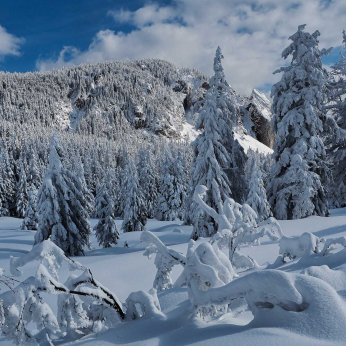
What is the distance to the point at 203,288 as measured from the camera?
8.45 ft

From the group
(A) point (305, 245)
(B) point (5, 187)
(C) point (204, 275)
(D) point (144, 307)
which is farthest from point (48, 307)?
(B) point (5, 187)

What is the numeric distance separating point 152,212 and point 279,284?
42.1 meters

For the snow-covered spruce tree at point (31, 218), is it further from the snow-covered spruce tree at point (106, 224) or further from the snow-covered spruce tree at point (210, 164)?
the snow-covered spruce tree at point (210, 164)

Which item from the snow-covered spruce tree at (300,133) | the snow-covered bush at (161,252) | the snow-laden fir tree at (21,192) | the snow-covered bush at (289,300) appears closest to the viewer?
the snow-covered bush at (289,300)

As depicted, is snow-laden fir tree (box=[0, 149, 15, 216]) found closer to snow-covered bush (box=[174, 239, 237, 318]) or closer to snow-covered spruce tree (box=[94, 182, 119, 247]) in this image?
snow-covered spruce tree (box=[94, 182, 119, 247])

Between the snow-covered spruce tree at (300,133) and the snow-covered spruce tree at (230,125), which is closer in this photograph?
the snow-covered spruce tree at (300,133)

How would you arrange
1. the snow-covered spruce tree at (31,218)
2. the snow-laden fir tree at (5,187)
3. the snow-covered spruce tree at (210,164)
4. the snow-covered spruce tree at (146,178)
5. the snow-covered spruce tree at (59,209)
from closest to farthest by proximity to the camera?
1. the snow-covered spruce tree at (210,164)
2. the snow-covered spruce tree at (59,209)
3. the snow-covered spruce tree at (31,218)
4. the snow-covered spruce tree at (146,178)
5. the snow-laden fir tree at (5,187)

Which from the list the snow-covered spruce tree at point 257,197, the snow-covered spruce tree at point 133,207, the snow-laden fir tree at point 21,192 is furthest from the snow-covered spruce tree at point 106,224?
the snow-laden fir tree at point 21,192

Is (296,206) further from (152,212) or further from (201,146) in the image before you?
(152,212)

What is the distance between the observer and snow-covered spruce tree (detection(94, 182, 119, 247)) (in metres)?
22.1

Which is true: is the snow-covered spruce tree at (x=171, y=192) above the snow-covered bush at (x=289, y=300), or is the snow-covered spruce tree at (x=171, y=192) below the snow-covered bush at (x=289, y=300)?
above

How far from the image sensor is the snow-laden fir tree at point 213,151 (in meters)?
13.3

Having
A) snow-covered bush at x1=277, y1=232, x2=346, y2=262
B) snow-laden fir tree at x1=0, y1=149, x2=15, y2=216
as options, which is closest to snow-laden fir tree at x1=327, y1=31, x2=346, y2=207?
snow-covered bush at x1=277, y1=232, x2=346, y2=262

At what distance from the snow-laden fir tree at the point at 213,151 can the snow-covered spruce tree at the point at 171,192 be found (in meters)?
20.1
